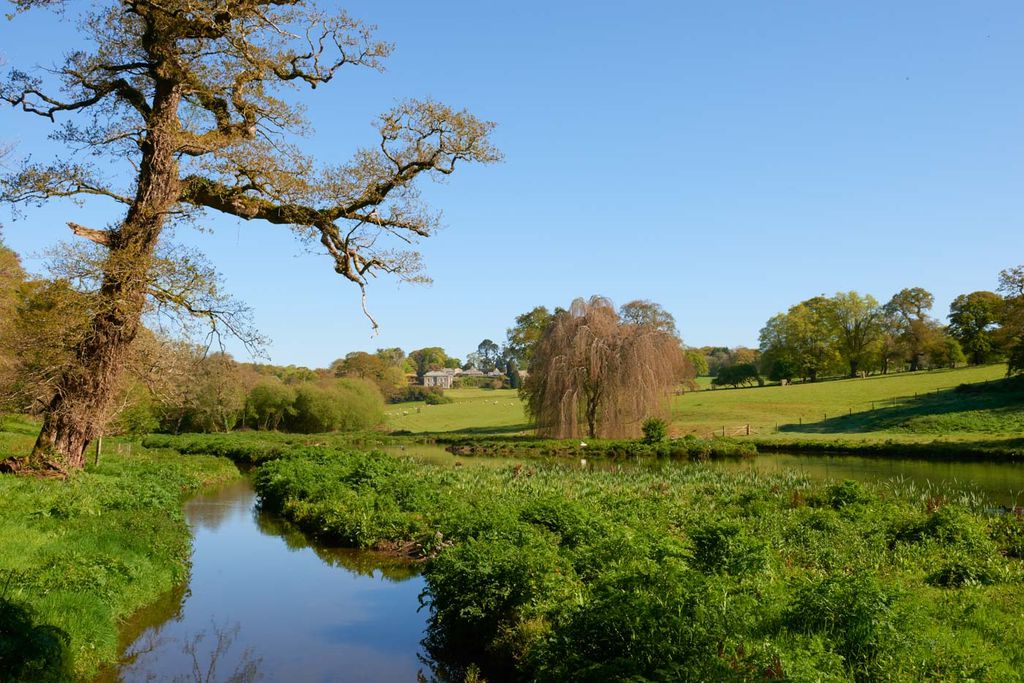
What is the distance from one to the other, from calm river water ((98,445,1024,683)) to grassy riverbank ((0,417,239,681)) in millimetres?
478

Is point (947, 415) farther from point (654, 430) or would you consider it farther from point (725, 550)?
point (725, 550)

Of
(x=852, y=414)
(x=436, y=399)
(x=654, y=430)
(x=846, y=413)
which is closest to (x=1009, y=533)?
(x=654, y=430)

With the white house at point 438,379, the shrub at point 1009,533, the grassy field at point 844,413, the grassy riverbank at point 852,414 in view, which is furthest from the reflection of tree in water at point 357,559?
the white house at point 438,379

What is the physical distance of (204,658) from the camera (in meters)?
10.2

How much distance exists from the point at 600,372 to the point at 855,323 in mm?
54102

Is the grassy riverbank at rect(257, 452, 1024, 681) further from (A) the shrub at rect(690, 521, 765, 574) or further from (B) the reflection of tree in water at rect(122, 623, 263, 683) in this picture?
(B) the reflection of tree in water at rect(122, 623, 263, 683)

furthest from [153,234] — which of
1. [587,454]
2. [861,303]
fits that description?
[861,303]

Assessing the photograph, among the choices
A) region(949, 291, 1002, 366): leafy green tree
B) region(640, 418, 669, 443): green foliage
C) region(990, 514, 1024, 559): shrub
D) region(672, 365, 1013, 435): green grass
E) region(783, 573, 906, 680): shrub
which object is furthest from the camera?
region(949, 291, 1002, 366): leafy green tree

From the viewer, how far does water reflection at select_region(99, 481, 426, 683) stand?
386 inches

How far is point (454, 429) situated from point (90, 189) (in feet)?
182

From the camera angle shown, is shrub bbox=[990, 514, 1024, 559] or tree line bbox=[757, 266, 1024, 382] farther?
tree line bbox=[757, 266, 1024, 382]

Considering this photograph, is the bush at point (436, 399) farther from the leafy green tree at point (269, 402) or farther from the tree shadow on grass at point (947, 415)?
the tree shadow on grass at point (947, 415)

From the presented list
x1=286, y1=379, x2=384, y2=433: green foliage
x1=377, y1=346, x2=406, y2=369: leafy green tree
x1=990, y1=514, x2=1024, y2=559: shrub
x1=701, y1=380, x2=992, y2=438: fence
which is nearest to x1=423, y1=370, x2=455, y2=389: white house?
x1=377, y1=346, x2=406, y2=369: leafy green tree

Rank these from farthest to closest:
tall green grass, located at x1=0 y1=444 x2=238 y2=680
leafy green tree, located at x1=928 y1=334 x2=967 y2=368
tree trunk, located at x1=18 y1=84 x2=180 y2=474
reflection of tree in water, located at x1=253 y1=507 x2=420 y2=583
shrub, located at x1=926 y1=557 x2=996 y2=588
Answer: leafy green tree, located at x1=928 y1=334 x2=967 y2=368, reflection of tree in water, located at x1=253 y1=507 x2=420 y2=583, tree trunk, located at x1=18 y1=84 x2=180 y2=474, shrub, located at x1=926 y1=557 x2=996 y2=588, tall green grass, located at x1=0 y1=444 x2=238 y2=680
